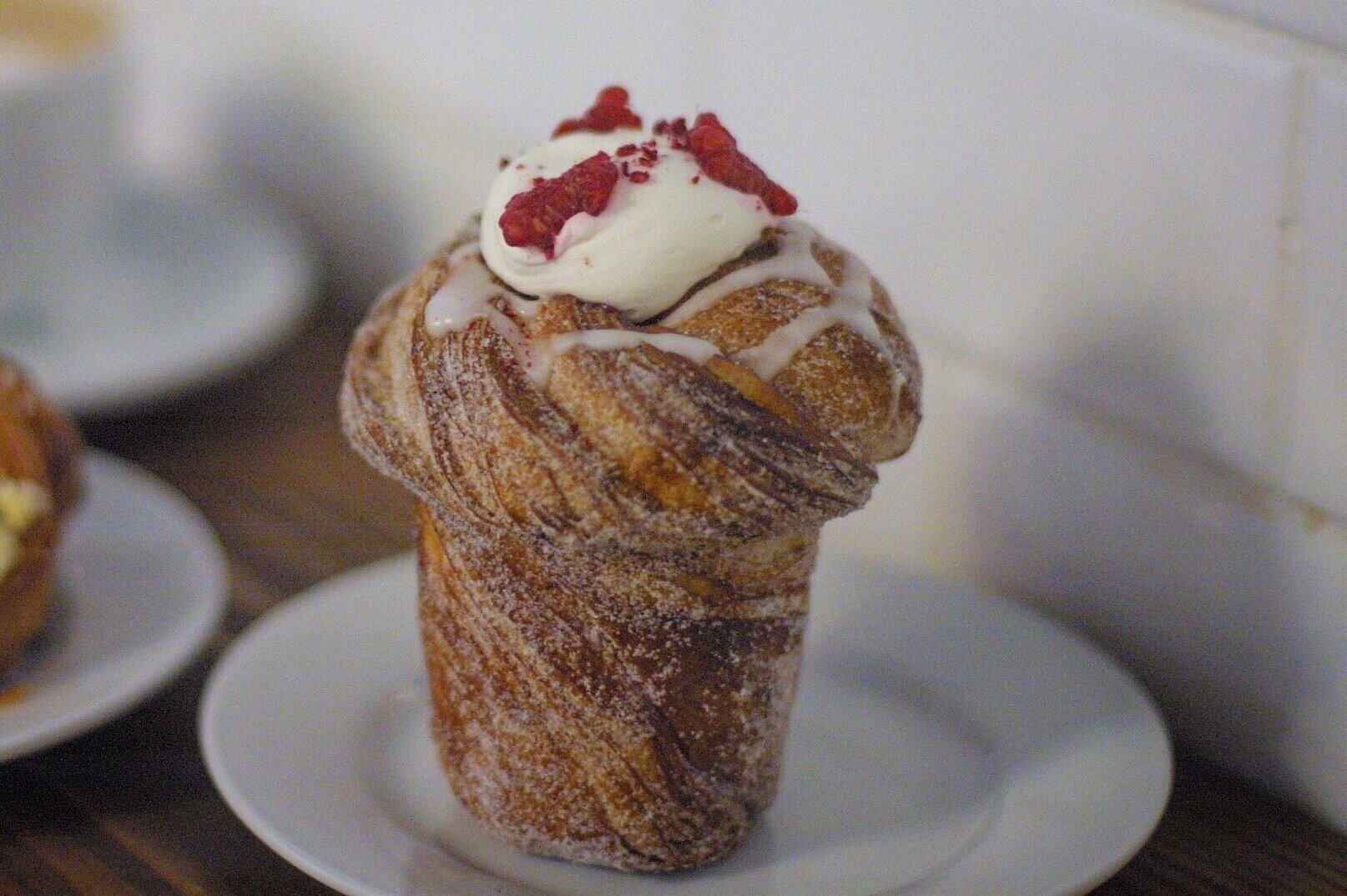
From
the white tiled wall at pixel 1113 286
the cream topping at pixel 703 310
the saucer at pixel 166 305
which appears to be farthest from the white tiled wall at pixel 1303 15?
the saucer at pixel 166 305

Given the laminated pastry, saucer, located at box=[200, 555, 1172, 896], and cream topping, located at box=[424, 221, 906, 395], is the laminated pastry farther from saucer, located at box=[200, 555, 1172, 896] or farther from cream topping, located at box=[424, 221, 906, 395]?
cream topping, located at box=[424, 221, 906, 395]

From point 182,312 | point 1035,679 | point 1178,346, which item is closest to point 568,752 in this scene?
point 1035,679

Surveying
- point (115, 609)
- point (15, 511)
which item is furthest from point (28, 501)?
point (115, 609)

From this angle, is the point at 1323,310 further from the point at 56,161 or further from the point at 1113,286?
the point at 56,161

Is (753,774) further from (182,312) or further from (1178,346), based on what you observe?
(182,312)

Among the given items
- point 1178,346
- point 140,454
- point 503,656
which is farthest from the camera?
point 140,454

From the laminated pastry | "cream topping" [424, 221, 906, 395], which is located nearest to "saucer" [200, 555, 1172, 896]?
the laminated pastry

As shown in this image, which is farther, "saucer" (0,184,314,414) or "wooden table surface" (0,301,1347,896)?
"saucer" (0,184,314,414)

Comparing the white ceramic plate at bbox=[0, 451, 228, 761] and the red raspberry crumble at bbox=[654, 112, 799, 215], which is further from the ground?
the red raspberry crumble at bbox=[654, 112, 799, 215]
